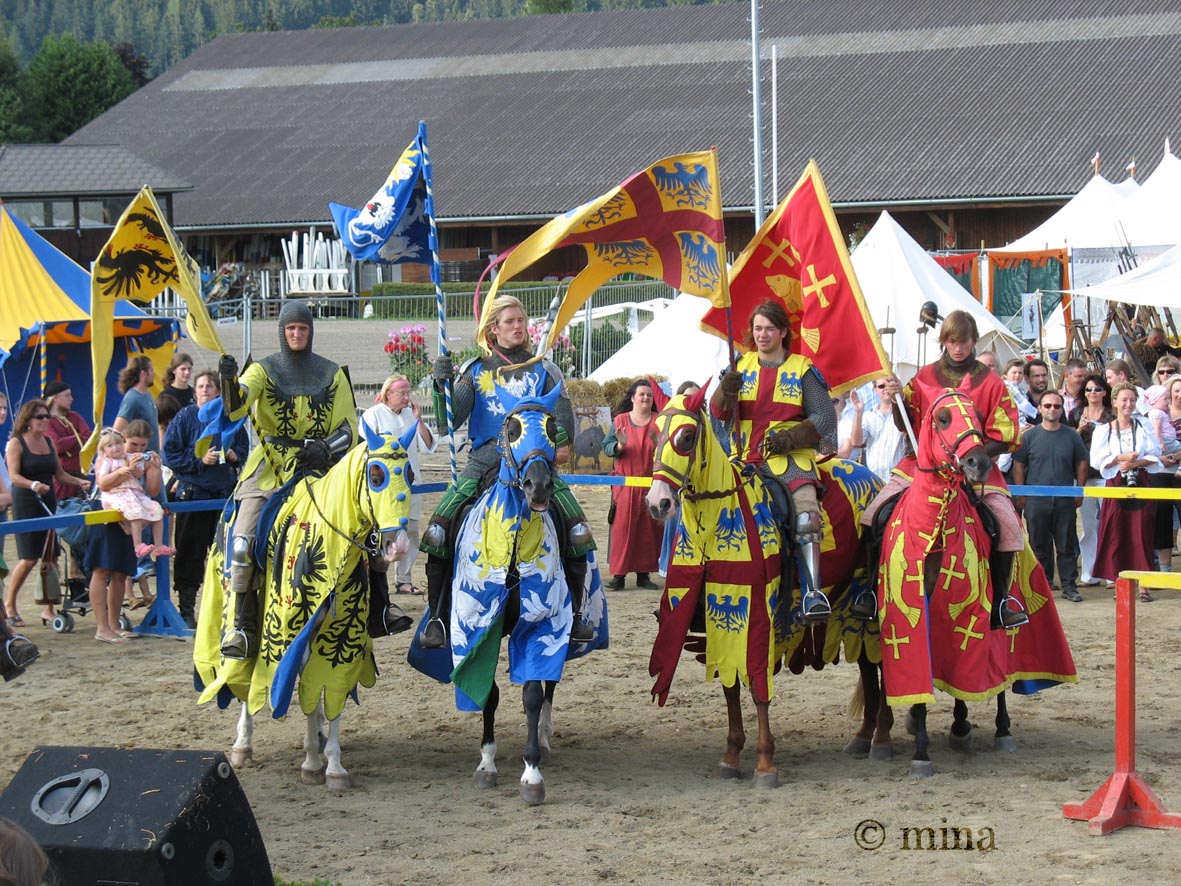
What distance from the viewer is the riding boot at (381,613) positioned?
746 centimetres

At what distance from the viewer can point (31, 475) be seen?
1117cm

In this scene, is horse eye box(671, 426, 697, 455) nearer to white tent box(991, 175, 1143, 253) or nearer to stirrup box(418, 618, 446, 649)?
stirrup box(418, 618, 446, 649)

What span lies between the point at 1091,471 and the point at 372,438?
794 centimetres

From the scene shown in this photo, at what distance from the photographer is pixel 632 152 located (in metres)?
46.7

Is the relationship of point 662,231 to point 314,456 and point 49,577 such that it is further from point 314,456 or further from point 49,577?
point 49,577

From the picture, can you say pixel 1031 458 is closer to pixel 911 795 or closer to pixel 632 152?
pixel 911 795

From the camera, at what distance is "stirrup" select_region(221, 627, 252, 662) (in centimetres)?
736

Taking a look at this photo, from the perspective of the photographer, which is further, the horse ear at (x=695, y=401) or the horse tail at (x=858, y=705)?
the horse tail at (x=858, y=705)

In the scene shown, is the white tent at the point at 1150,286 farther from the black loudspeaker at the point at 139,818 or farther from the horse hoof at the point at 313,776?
the black loudspeaker at the point at 139,818

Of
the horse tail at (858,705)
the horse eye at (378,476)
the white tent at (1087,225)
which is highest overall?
the white tent at (1087,225)

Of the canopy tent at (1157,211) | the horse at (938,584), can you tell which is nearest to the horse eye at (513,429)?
the horse at (938,584)

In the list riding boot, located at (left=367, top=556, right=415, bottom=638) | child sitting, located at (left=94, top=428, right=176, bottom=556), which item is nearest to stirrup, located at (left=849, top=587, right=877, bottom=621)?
riding boot, located at (left=367, top=556, right=415, bottom=638)

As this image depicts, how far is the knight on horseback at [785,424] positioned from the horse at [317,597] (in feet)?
5.56

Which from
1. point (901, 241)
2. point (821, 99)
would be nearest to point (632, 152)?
point (821, 99)
